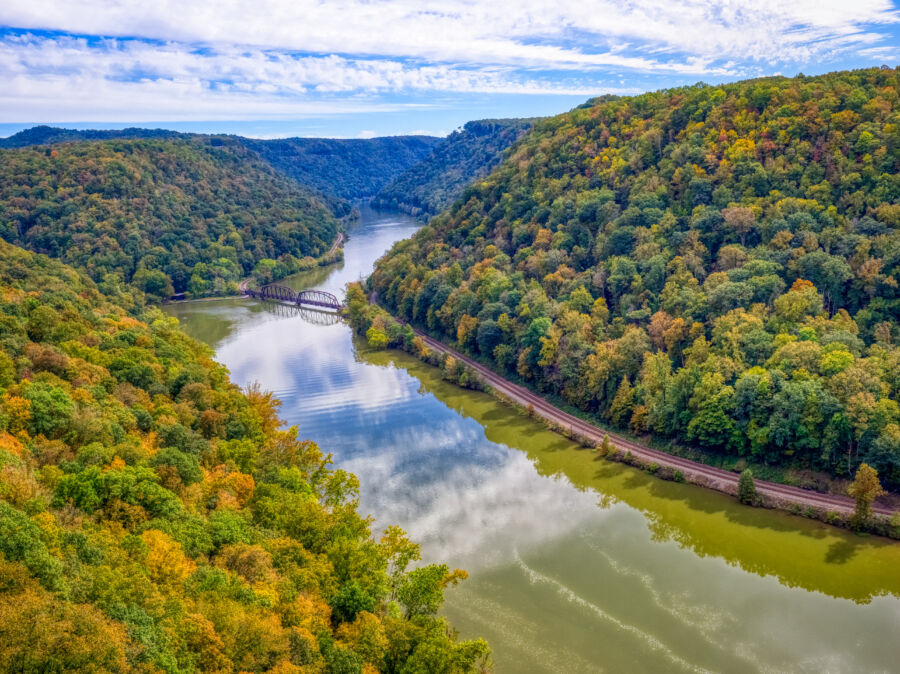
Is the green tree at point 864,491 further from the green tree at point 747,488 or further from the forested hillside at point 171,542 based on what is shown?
the forested hillside at point 171,542

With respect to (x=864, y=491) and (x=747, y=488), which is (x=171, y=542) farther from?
(x=864, y=491)

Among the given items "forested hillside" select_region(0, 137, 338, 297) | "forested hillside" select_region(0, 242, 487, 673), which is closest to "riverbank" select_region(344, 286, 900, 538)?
"forested hillside" select_region(0, 242, 487, 673)

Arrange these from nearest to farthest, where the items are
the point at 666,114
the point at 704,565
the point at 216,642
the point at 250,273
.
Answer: the point at 216,642
the point at 704,565
the point at 666,114
the point at 250,273

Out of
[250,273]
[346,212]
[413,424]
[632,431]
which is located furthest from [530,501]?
[346,212]

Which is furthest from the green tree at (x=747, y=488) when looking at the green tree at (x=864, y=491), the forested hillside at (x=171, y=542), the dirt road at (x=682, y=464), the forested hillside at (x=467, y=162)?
the forested hillside at (x=467, y=162)

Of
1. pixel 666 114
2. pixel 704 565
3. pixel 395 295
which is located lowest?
pixel 704 565

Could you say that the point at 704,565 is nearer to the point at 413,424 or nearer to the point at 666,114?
the point at 413,424

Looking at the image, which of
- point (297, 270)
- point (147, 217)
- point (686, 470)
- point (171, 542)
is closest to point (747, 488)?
point (686, 470)
